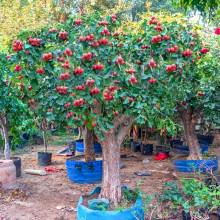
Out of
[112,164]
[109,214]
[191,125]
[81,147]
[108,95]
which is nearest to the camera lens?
[108,95]

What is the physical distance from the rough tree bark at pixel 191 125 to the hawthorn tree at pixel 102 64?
306 centimetres

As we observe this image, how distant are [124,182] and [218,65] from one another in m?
3.45

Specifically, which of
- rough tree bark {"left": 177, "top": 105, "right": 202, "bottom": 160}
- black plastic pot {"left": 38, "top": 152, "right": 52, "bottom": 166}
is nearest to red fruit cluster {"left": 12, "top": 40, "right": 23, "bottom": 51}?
rough tree bark {"left": 177, "top": 105, "right": 202, "bottom": 160}

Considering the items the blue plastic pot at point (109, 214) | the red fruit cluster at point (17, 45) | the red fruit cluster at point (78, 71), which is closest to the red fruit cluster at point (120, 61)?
the red fruit cluster at point (78, 71)

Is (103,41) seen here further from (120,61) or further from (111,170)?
(111,170)

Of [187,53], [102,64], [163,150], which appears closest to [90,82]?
[102,64]

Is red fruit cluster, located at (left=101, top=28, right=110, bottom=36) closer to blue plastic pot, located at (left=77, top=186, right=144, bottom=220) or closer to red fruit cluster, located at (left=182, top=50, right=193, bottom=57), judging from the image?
red fruit cluster, located at (left=182, top=50, right=193, bottom=57)

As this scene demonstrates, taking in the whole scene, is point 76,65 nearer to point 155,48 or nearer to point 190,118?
point 155,48

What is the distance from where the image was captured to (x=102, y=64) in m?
3.14

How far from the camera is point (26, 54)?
120 inches

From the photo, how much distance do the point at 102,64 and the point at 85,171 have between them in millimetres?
3710

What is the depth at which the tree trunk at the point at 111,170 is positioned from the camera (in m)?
4.01

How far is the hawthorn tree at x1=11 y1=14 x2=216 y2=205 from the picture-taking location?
118 inches

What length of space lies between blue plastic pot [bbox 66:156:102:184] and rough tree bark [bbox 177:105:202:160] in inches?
94.0
